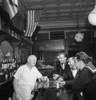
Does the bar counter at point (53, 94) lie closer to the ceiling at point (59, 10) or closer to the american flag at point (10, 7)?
the american flag at point (10, 7)

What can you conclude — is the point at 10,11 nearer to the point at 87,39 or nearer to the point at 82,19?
the point at 82,19

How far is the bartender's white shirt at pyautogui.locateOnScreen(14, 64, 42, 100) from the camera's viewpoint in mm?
4582

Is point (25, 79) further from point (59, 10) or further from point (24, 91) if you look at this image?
point (59, 10)

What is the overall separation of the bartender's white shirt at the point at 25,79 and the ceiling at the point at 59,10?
163 centimetres

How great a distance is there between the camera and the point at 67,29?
10180 mm

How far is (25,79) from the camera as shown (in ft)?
15.1

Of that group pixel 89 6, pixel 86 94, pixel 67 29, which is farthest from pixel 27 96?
pixel 67 29

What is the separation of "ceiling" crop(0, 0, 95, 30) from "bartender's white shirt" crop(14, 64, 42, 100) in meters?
1.63

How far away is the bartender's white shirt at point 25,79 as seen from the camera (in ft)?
15.0

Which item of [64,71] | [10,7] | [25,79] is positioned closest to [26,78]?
[25,79]

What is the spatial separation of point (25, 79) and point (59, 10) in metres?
3.83

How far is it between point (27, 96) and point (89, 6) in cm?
408

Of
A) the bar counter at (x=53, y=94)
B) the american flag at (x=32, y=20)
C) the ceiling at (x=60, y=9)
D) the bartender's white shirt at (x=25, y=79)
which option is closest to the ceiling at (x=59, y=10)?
the ceiling at (x=60, y=9)

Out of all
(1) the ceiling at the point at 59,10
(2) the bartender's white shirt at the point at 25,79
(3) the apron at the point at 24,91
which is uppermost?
(1) the ceiling at the point at 59,10
